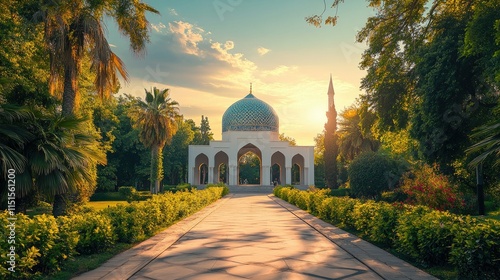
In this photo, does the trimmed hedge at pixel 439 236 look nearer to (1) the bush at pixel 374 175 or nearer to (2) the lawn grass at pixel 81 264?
(2) the lawn grass at pixel 81 264

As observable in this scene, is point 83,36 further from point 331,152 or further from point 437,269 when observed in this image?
point 331,152

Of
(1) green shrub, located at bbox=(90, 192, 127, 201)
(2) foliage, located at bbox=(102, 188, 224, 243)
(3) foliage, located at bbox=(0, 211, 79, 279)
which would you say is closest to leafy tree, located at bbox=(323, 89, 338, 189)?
(1) green shrub, located at bbox=(90, 192, 127, 201)

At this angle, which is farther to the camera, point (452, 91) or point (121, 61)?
point (452, 91)

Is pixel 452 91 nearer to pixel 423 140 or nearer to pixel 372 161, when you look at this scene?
pixel 423 140

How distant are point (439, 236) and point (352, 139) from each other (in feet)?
103

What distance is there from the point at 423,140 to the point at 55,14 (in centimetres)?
1421

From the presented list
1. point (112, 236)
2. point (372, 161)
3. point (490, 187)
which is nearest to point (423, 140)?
point (490, 187)

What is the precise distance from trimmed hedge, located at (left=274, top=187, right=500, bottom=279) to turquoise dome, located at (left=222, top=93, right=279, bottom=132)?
4071cm

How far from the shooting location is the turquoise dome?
170ft

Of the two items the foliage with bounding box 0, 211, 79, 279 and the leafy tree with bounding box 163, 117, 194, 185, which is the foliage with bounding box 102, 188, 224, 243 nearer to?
the foliage with bounding box 0, 211, 79, 279

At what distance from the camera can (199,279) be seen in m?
6.01

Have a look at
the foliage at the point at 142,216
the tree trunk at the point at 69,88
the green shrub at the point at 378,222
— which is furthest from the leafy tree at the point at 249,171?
the green shrub at the point at 378,222

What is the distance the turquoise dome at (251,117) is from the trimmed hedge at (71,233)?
126ft

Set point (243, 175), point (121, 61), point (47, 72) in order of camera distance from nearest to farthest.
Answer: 1. point (121, 61)
2. point (47, 72)
3. point (243, 175)
